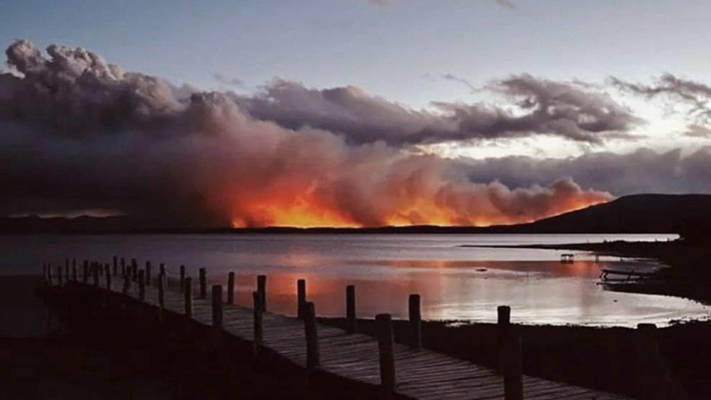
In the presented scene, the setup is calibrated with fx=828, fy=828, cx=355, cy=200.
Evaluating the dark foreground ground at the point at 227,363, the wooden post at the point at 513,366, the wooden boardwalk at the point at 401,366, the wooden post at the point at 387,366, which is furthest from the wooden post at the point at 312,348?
the wooden post at the point at 513,366

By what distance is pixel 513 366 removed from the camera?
32.7 feet

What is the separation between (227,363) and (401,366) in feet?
19.0

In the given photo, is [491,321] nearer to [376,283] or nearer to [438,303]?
[438,303]

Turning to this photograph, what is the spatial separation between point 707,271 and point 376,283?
28103 mm

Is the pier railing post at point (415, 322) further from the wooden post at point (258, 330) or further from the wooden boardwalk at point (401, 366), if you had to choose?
the wooden post at point (258, 330)

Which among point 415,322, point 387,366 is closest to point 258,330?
point 415,322

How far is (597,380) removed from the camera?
770 inches

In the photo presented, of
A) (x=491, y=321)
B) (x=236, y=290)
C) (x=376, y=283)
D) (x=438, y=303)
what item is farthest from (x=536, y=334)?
(x=376, y=283)

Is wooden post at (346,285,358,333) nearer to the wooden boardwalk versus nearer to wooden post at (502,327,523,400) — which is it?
the wooden boardwalk

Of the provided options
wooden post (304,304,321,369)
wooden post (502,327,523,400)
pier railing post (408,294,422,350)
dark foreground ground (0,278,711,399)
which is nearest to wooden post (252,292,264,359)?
dark foreground ground (0,278,711,399)

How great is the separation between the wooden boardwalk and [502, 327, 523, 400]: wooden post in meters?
1.08

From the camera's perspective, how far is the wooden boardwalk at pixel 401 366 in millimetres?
11516

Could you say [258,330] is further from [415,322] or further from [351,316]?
[415,322]

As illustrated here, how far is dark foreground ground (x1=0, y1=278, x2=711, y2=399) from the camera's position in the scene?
16922mm
